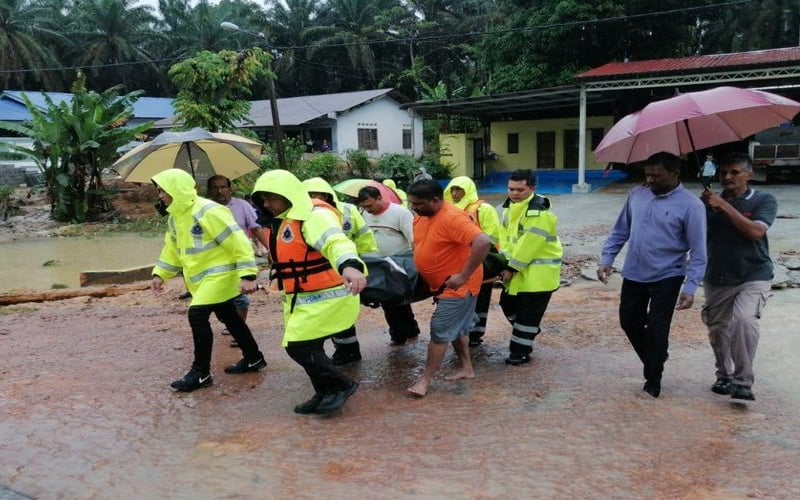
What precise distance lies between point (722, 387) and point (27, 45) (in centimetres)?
4811

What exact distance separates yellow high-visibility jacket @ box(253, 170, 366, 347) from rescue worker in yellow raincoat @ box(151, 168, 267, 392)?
702mm

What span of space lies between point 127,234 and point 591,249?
12076 mm

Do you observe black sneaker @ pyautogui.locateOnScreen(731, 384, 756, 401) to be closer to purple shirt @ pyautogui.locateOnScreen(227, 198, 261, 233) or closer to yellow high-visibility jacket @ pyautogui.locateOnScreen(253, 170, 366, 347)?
yellow high-visibility jacket @ pyautogui.locateOnScreen(253, 170, 366, 347)

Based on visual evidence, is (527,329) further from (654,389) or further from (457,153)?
(457,153)

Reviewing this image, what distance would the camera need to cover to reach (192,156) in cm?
704

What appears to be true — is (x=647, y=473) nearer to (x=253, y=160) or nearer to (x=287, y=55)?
(x=253, y=160)

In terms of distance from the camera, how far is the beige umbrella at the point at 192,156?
265 inches

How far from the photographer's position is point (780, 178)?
20312 millimetres

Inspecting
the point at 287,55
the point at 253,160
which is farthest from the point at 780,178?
the point at 287,55

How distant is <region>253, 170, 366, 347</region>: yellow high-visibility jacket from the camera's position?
141 inches

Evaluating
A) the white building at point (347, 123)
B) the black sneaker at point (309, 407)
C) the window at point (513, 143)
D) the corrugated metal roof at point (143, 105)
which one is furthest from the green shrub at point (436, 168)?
the black sneaker at point (309, 407)

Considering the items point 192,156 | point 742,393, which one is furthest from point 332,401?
point 192,156

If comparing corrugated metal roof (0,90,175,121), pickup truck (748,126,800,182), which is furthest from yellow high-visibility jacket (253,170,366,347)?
corrugated metal roof (0,90,175,121)

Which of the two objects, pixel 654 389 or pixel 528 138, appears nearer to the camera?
pixel 654 389
